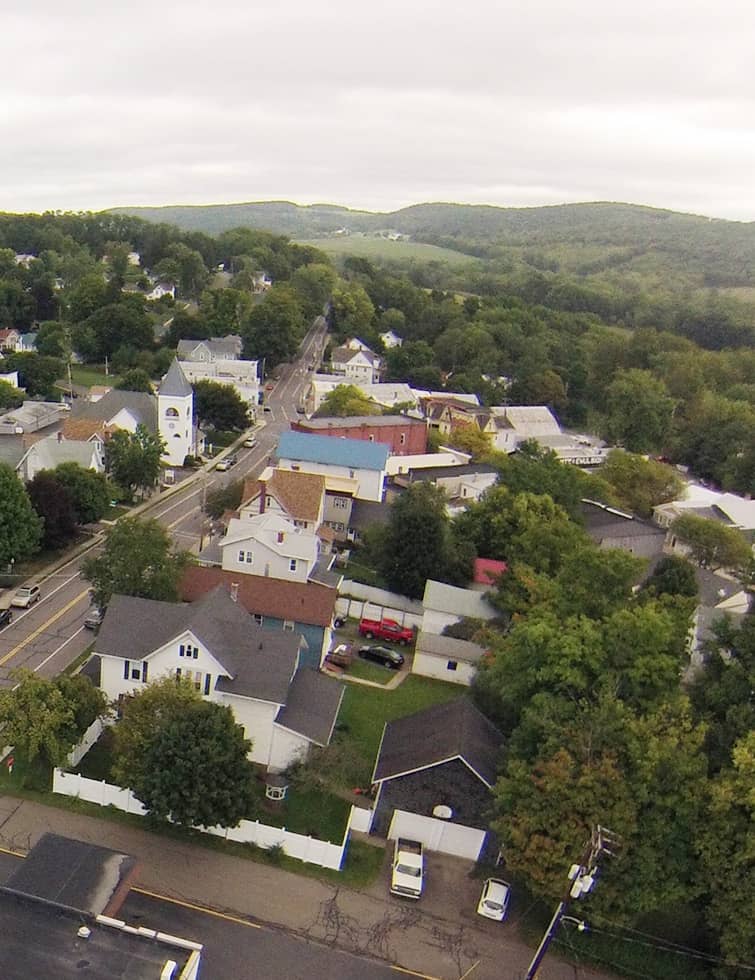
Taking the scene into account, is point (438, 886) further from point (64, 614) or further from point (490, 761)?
point (64, 614)

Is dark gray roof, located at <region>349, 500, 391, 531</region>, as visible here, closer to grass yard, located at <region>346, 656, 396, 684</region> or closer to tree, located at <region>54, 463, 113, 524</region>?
grass yard, located at <region>346, 656, 396, 684</region>

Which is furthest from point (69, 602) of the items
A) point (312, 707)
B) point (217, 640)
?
point (312, 707)

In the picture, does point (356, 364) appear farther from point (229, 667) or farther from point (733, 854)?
point (733, 854)

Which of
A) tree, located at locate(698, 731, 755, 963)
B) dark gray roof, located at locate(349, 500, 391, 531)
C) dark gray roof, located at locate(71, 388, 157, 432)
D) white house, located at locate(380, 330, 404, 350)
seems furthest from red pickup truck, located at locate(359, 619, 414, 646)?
white house, located at locate(380, 330, 404, 350)

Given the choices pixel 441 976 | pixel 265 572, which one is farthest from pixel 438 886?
pixel 265 572

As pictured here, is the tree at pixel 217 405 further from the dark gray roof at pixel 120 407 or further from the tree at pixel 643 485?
the tree at pixel 643 485
